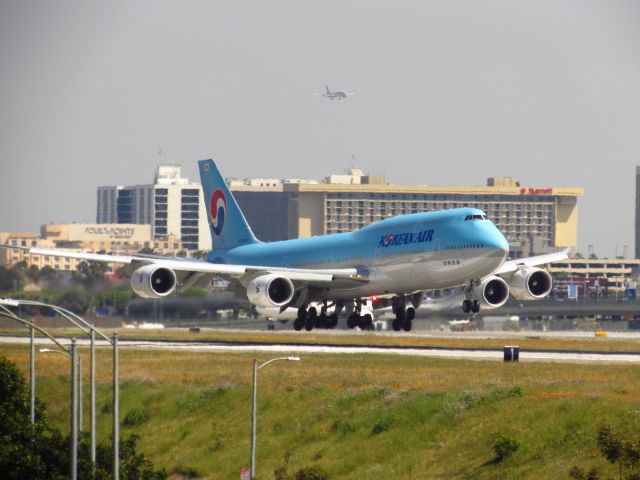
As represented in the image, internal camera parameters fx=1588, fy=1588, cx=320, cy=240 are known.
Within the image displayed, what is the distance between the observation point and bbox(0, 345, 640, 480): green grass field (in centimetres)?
6638

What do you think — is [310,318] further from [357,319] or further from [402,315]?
[402,315]

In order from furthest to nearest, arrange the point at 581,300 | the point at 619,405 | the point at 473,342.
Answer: the point at 581,300 < the point at 473,342 < the point at 619,405

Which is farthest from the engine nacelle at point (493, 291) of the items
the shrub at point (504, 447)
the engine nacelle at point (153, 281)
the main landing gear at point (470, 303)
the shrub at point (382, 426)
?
the shrub at point (504, 447)

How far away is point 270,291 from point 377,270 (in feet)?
22.3

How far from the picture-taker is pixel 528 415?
69.1 meters

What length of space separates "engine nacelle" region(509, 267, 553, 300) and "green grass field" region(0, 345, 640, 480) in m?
11.5

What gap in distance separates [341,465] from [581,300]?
372 ft

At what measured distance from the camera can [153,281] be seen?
9744 centimetres

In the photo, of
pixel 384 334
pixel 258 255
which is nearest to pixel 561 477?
pixel 258 255

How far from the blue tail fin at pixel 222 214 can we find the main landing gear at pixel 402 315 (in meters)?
17.5

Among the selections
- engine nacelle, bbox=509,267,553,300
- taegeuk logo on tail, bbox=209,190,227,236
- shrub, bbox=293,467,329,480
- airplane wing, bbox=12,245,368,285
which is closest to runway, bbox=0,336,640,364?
engine nacelle, bbox=509,267,553,300

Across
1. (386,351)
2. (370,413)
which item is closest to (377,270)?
(386,351)

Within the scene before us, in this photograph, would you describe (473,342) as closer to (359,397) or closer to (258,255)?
(258,255)

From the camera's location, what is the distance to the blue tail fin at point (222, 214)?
114562 mm
